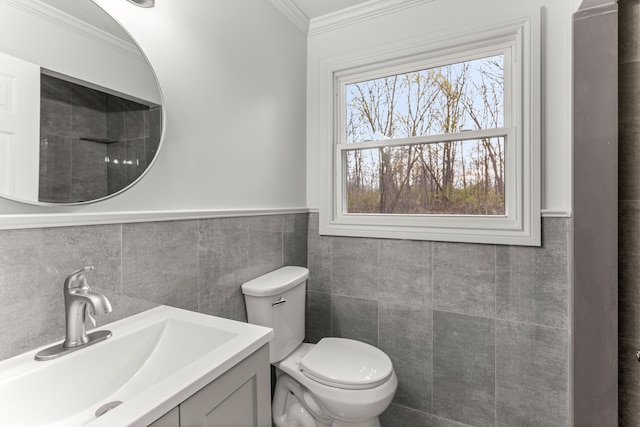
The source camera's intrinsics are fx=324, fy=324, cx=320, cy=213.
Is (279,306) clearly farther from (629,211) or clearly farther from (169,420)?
(629,211)

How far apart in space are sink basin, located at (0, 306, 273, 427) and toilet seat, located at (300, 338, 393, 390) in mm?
584

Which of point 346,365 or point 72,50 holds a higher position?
point 72,50

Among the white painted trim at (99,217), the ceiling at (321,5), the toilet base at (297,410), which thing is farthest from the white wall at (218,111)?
the toilet base at (297,410)

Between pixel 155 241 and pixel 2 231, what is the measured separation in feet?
1.34

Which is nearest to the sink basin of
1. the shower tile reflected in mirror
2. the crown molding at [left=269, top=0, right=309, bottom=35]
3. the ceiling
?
the shower tile reflected in mirror

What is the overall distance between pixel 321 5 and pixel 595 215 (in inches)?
68.2

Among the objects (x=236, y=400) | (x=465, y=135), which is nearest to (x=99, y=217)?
(x=236, y=400)

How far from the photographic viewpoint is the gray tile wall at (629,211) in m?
→ 1.22

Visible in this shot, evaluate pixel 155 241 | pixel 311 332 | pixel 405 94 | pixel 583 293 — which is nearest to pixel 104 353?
pixel 155 241

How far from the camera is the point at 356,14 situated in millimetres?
1896

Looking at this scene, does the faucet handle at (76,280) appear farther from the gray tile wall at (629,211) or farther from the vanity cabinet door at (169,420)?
the gray tile wall at (629,211)

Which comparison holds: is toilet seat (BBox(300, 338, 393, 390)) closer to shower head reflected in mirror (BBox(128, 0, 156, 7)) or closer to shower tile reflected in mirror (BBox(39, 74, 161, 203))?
shower tile reflected in mirror (BBox(39, 74, 161, 203))

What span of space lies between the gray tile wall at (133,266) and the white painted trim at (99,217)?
2cm

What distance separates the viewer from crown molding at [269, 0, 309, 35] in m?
1.80
